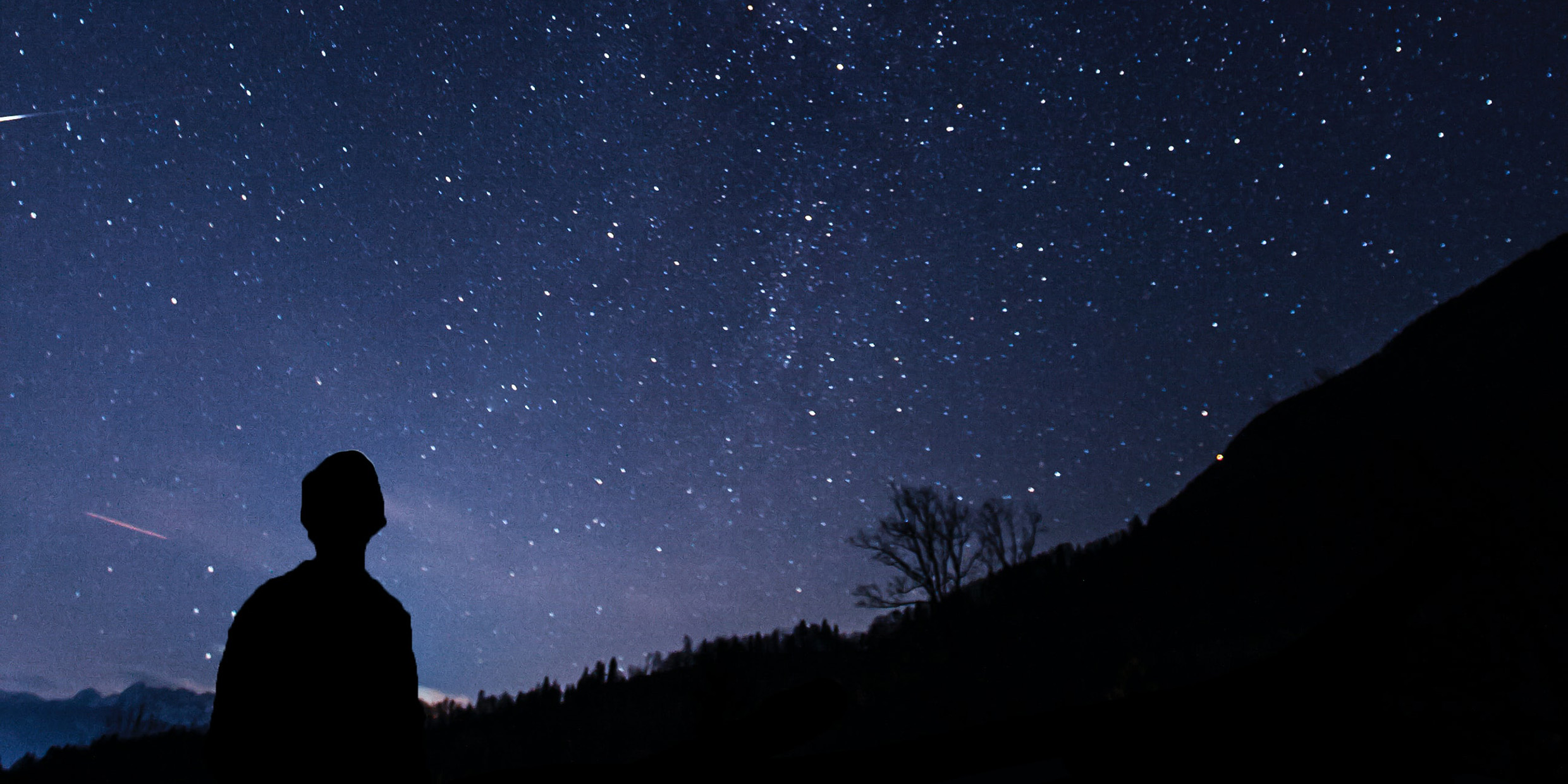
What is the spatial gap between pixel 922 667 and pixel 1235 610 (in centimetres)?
1592

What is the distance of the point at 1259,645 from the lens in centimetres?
2786

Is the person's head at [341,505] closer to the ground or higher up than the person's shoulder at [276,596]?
higher up

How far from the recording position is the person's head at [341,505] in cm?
219

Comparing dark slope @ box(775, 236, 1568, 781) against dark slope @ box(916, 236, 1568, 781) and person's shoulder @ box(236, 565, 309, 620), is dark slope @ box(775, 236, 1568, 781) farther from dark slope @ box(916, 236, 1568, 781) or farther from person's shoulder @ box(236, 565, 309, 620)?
person's shoulder @ box(236, 565, 309, 620)

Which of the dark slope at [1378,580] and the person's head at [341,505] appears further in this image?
the dark slope at [1378,580]

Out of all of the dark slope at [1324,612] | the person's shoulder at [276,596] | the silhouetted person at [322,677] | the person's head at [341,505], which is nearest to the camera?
the silhouetted person at [322,677]

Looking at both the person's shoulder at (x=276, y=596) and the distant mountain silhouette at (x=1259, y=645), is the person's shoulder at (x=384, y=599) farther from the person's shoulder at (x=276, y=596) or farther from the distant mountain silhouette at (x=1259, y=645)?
the distant mountain silhouette at (x=1259, y=645)

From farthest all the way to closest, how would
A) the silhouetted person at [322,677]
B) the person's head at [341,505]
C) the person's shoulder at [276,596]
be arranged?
1. the person's head at [341,505]
2. the person's shoulder at [276,596]
3. the silhouetted person at [322,677]

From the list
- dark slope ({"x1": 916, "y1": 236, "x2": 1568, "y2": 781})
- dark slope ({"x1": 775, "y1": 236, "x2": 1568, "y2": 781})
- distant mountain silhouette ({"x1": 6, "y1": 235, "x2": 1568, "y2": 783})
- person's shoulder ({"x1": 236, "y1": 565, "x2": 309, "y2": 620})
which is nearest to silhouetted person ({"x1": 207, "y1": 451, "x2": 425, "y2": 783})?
person's shoulder ({"x1": 236, "y1": 565, "x2": 309, "y2": 620})

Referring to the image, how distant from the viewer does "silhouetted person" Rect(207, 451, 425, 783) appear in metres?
1.77

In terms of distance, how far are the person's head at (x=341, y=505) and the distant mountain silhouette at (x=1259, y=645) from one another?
1126mm

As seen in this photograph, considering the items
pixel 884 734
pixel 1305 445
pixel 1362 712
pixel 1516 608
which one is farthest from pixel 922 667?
pixel 1362 712

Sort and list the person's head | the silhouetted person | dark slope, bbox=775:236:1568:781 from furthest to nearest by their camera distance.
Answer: dark slope, bbox=775:236:1568:781
the person's head
the silhouetted person

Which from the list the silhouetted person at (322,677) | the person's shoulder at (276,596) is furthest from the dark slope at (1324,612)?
the person's shoulder at (276,596)
